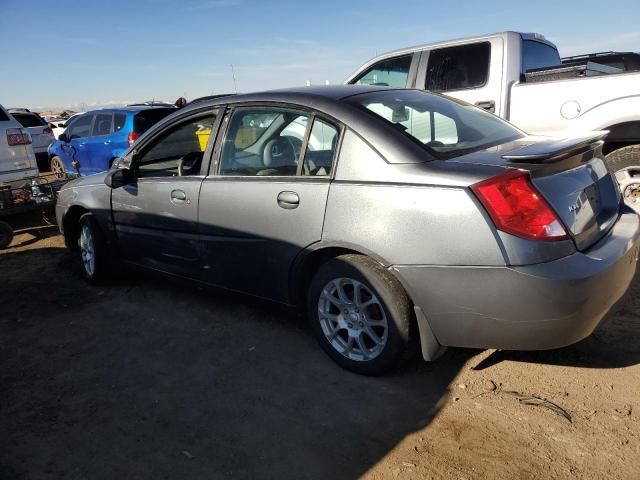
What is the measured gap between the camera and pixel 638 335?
319 cm

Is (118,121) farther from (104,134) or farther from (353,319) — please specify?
(353,319)

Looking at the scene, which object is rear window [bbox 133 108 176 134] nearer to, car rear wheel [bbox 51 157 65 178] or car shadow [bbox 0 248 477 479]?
car rear wheel [bbox 51 157 65 178]

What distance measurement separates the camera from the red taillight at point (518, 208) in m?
2.32

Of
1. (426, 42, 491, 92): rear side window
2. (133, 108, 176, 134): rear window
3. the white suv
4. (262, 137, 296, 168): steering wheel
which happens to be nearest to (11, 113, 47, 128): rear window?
(133, 108, 176, 134): rear window

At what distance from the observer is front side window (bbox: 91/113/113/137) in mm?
9852

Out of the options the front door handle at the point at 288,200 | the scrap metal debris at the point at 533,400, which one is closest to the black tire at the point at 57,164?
the front door handle at the point at 288,200

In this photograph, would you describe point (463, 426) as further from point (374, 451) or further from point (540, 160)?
point (540, 160)

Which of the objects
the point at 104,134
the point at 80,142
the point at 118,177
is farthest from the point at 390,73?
the point at 80,142

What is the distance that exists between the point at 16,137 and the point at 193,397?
19.4ft

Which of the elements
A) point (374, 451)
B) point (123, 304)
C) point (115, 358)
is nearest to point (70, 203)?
point (123, 304)

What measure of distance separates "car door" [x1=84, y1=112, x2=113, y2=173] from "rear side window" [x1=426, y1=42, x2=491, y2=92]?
20.6 ft

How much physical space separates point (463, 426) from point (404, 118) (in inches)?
69.2

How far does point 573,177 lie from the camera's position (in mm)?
2611

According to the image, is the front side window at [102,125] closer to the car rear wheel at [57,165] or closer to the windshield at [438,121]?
the car rear wheel at [57,165]
